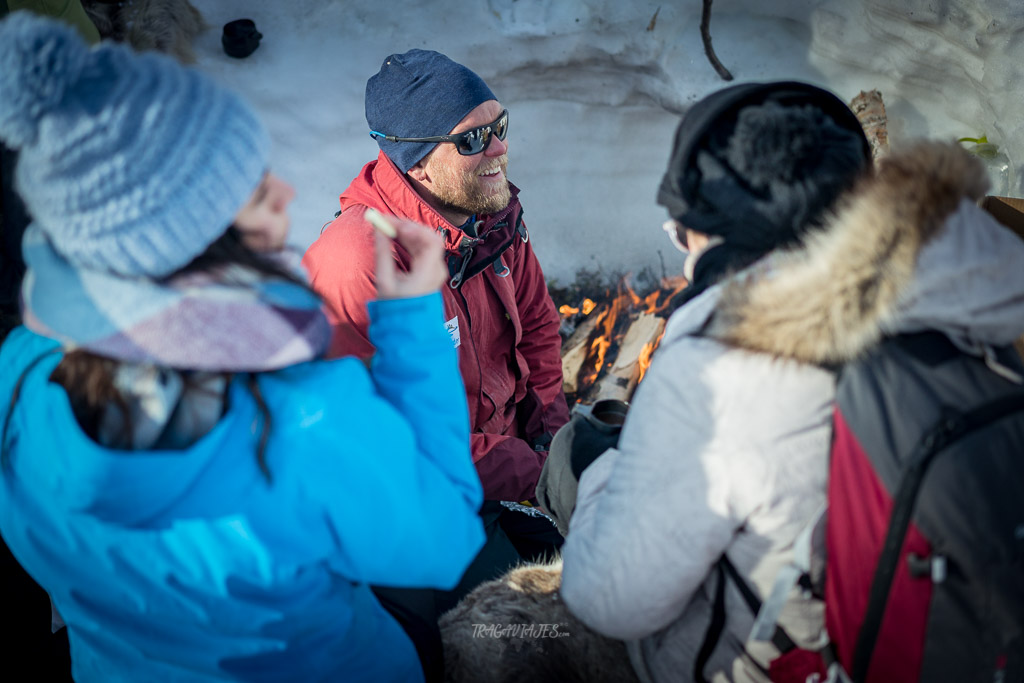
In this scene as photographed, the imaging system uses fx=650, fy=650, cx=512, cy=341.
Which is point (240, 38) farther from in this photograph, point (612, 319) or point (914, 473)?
point (914, 473)

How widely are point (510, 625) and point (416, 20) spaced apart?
3.91 meters

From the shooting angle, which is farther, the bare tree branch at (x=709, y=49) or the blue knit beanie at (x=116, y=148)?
the bare tree branch at (x=709, y=49)

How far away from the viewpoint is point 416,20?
4262 mm

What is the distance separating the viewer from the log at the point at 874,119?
119 inches

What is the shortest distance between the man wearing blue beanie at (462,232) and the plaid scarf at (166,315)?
1104mm

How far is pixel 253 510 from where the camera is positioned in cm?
104

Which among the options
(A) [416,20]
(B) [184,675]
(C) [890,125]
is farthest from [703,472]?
(A) [416,20]

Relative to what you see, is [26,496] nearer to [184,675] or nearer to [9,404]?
[9,404]

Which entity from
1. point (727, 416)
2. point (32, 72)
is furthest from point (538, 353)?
point (32, 72)

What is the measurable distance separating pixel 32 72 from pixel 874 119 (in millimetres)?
3353

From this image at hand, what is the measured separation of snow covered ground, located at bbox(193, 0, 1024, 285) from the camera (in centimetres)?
397

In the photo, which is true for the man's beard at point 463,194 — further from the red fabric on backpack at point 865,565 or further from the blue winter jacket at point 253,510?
the red fabric on backpack at point 865,565

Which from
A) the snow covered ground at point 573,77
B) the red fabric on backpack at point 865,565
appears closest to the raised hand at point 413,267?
the red fabric on backpack at point 865,565

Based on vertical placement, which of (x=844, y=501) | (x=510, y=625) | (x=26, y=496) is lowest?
(x=510, y=625)
